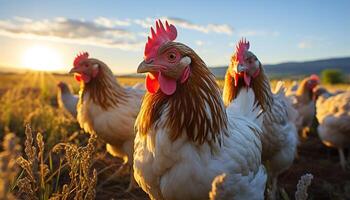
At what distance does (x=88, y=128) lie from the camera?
4848 millimetres

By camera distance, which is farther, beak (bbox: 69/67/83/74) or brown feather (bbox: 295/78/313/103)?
brown feather (bbox: 295/78/313/103)

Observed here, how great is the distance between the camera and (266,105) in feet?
13.7

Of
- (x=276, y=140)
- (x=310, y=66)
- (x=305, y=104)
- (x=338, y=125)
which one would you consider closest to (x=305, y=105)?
(x=305, y=104)

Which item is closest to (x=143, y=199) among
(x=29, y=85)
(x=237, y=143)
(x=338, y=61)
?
(x=237, y=143)

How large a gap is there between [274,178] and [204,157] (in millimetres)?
2532

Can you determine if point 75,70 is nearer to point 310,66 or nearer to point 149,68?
point 149,68

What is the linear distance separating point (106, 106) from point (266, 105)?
2097mm

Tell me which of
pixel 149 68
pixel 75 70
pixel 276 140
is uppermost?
pixel 149 68

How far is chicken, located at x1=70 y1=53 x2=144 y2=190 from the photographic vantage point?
4.63 m

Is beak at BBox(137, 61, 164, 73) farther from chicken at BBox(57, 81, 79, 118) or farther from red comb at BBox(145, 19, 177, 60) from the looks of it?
chicken at BBox(57, 81, 79, 118)

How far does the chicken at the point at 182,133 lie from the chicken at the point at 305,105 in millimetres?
5905

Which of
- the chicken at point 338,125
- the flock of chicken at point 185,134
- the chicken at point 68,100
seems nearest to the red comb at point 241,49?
the flock of chicken at point 185,134

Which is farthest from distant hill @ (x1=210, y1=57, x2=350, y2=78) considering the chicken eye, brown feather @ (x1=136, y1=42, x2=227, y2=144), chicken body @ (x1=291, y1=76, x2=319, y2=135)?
the chicken eye

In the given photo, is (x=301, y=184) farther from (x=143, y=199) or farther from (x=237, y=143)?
(x=143, y=199)
